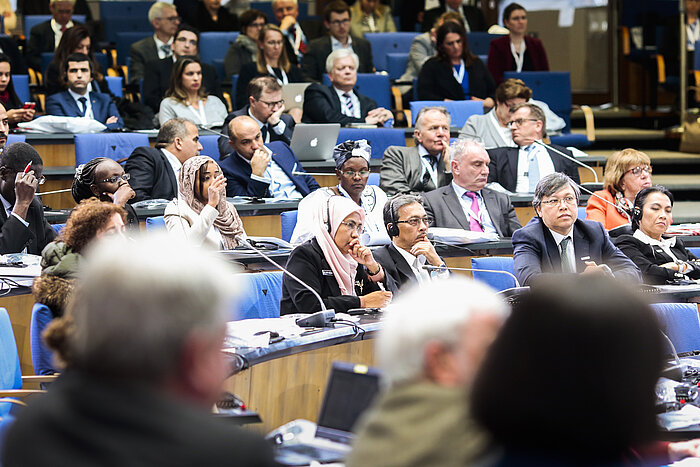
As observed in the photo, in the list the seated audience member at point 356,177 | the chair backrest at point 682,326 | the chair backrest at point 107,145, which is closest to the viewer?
the chair backrest at point 682,326

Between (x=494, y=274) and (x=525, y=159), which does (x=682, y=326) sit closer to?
(x=494, y=274)

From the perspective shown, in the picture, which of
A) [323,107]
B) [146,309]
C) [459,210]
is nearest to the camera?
[146,309]

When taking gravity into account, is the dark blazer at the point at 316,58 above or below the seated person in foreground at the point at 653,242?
above

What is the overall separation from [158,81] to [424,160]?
7.54ft

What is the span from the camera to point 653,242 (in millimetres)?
4371

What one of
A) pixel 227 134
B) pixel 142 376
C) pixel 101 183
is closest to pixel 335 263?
pixel 101 183

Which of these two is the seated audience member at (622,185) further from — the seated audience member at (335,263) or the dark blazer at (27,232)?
the dark blazer at (27,232)

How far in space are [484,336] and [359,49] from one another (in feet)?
22.2

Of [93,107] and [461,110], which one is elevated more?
[93,107]

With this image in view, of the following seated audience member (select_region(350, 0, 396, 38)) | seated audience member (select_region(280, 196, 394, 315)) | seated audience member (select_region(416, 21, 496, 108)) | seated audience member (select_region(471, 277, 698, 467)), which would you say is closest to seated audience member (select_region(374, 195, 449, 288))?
seated audience member (select_region(280, 196, 394, 315))

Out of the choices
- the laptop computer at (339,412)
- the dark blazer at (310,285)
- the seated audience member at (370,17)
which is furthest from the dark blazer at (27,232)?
the seated audience member at (370,17)

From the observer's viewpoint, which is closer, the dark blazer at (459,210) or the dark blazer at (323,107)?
the dark blazer at (459,210)

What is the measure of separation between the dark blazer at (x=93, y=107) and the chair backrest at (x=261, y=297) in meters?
2.95

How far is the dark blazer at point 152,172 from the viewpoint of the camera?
5.14 meters
